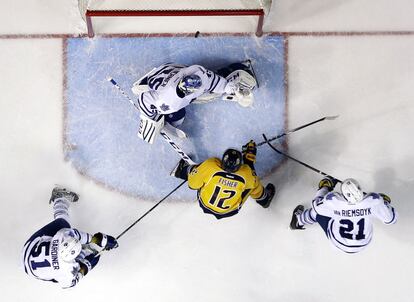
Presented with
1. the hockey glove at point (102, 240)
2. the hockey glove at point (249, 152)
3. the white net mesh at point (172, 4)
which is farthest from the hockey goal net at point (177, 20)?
the hockey glove at point (102, 240)

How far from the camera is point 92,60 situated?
5258mm

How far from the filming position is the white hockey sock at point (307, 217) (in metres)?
4.81

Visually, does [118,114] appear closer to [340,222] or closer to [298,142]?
[298,142]

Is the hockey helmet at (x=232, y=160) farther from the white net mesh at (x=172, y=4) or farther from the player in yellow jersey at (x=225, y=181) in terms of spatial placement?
the white net mesh at (x=172, y=4)

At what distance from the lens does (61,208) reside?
5.03 meters

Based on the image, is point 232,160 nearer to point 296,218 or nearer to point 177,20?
point 296,218

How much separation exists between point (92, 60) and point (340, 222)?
259 centimetres

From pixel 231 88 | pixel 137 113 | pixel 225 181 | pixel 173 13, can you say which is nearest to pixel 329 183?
pixel 225 181

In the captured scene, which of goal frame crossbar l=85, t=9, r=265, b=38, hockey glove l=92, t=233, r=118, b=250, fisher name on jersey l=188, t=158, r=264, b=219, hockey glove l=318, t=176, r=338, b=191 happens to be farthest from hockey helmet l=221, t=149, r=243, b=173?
goal frame crossbar l=85, t=9, r=265, b=38

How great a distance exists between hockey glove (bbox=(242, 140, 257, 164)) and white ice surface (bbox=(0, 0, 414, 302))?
48 cm

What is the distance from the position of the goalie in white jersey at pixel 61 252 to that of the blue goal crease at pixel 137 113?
0.71 meters

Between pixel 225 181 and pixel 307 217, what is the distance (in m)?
0.88

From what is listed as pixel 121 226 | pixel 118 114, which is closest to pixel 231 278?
pixel 121 226

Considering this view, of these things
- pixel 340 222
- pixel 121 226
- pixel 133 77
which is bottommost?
pixel 121 226
